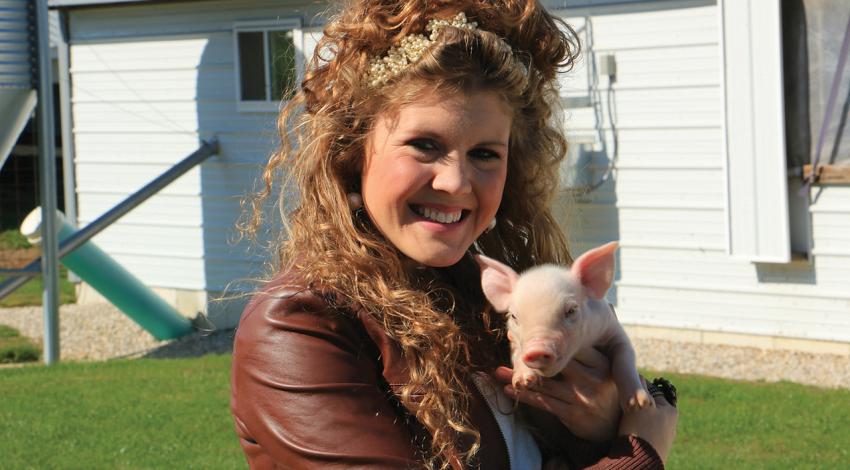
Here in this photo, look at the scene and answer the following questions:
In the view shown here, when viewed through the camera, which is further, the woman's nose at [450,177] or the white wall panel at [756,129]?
the white wall panel at [756,129]

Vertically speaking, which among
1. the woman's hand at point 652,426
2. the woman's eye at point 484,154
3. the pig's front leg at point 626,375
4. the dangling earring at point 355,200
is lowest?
the woman's hand at point 652,426

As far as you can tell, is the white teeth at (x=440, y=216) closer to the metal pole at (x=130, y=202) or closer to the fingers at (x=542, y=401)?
the fingers at (x=542, y=401)

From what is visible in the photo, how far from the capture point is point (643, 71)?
10516mm

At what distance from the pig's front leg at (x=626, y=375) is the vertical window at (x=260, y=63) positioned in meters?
10.7

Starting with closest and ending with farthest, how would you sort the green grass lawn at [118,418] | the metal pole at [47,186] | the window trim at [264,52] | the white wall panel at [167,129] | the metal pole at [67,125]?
1. the green grass lawn at [118,418]
2. the metal pole at [47,186]
3. the window trim at [264,52]
4. the white wall panel at [167,129]
5. the metal pole at [67,125]

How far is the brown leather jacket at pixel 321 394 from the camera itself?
6.81 ft

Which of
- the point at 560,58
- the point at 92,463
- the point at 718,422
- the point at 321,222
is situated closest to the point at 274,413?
the point at 321,222

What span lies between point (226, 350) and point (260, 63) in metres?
3.32

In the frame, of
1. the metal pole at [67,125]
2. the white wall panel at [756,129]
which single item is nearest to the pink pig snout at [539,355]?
the white wall panel at [756,129]

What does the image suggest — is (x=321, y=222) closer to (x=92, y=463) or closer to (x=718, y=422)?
(x=92, y=463)

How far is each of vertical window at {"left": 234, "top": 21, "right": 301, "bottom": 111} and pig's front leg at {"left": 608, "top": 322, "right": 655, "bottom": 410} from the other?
35.0 feet

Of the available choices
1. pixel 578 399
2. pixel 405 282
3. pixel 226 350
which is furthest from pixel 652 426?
pixel 226 350

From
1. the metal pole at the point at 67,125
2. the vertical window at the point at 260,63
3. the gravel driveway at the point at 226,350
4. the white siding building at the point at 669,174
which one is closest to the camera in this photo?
the gravel driveway at the point at 226,350

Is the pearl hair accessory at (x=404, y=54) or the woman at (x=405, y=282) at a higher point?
the pearl hair accessory at (x=404, y=54)
